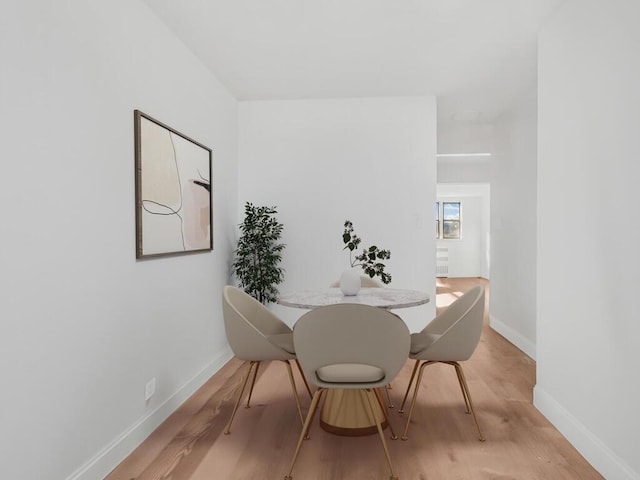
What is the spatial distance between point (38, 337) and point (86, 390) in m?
0.46

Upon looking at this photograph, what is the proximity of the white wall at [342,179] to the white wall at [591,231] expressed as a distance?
175 cm

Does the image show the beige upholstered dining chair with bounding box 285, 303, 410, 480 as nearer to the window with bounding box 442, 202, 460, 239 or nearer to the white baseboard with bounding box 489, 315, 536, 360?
the white baseboard with bounding box 489, 315, 536, 360

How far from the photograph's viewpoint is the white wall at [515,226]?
4484 mm

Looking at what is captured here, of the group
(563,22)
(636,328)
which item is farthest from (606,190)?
(563,22)

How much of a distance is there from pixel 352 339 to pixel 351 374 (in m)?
0.22

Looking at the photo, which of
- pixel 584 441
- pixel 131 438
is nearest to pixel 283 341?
pixel 131 438

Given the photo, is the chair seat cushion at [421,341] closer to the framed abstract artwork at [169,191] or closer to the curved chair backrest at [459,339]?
the curved chair backrest at [459,339]

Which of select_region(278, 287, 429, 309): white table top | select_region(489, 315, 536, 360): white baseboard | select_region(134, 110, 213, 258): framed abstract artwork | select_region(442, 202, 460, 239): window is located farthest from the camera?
select_region(442, 202, 460, 239): window

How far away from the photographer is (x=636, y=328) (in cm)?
197

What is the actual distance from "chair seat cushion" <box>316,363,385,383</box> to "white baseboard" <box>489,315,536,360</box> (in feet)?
8.92

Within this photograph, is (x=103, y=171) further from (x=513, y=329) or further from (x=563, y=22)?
(x=513, y=329)

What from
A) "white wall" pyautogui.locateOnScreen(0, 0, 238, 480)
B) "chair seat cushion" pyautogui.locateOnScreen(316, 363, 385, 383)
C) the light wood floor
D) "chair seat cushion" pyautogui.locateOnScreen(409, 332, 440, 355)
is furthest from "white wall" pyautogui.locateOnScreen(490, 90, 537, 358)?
"white wall" pyautogui.locateOnScreen(0, 0, 238, 480)

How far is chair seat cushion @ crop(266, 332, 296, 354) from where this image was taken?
9.12 ft

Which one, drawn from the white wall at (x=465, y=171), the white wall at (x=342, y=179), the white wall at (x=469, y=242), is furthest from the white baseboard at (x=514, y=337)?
the white wall at (x=469, y=242)
